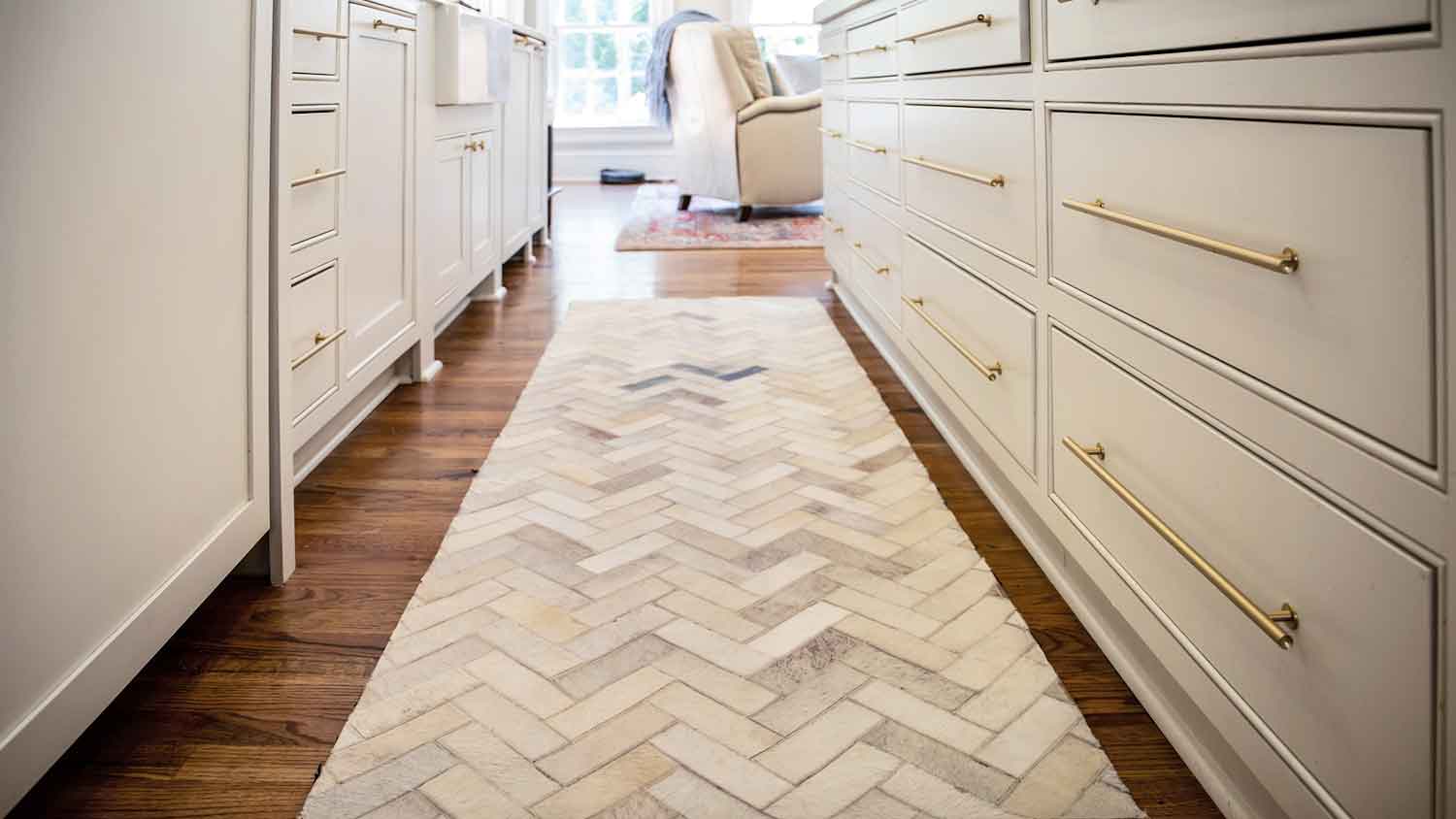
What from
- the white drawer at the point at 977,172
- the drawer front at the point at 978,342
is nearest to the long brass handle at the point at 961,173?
the white drawer at the point at 977,172

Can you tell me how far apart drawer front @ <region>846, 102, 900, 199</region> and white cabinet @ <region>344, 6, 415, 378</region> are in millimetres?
1097

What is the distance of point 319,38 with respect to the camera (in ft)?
6.14

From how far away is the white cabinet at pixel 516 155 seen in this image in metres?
4.04

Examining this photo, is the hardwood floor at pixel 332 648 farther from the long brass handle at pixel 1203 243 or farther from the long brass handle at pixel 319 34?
the long brass handle at pixel 319 34

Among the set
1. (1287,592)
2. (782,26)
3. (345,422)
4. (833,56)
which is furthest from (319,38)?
(782,26)

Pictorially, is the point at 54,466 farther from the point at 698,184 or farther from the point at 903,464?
the point at 698,184

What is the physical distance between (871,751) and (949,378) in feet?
3.56

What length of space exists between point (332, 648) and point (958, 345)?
1.14 meters

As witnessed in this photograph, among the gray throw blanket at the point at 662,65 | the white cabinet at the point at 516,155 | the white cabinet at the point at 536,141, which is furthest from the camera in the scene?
the gray throw blanket at the point at 662,65

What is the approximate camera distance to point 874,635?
1404 mm

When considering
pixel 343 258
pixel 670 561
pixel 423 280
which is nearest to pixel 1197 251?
pixel 670 561

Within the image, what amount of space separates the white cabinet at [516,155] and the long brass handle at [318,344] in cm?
209

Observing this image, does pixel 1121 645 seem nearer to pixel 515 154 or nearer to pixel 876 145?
pixel 876 145

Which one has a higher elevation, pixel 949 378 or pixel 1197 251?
pixel 1197 251
